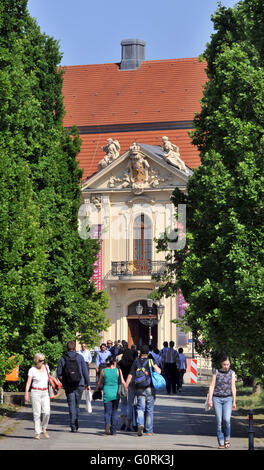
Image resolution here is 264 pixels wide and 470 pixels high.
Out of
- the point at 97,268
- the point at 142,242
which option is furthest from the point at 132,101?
the point at 97,268

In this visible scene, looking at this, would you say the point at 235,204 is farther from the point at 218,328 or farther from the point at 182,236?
the point at 182,236

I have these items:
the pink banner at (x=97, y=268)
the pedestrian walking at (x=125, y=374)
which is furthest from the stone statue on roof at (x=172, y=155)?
the pedestrian walking at (x=125, y=374)

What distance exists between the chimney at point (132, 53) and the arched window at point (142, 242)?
1378cm

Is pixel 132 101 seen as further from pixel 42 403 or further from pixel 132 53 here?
pixel 42 403

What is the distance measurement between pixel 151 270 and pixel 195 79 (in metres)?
14.3

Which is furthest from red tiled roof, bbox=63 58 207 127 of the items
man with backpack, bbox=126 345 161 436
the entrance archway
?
man with backpack, bbox=126 345 161 436

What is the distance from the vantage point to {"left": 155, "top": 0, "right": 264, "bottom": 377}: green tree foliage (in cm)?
1772

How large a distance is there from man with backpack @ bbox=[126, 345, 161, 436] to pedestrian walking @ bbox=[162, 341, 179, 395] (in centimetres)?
1309

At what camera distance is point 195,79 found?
66.4m

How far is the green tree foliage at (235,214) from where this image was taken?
58.1 feet

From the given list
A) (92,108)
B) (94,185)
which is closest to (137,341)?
(94,185)

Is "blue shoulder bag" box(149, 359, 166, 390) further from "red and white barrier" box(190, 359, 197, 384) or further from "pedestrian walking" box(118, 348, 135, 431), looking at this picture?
"red and white barrier" box(190, 359, 197, 384)

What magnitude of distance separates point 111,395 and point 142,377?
705 millimetres
